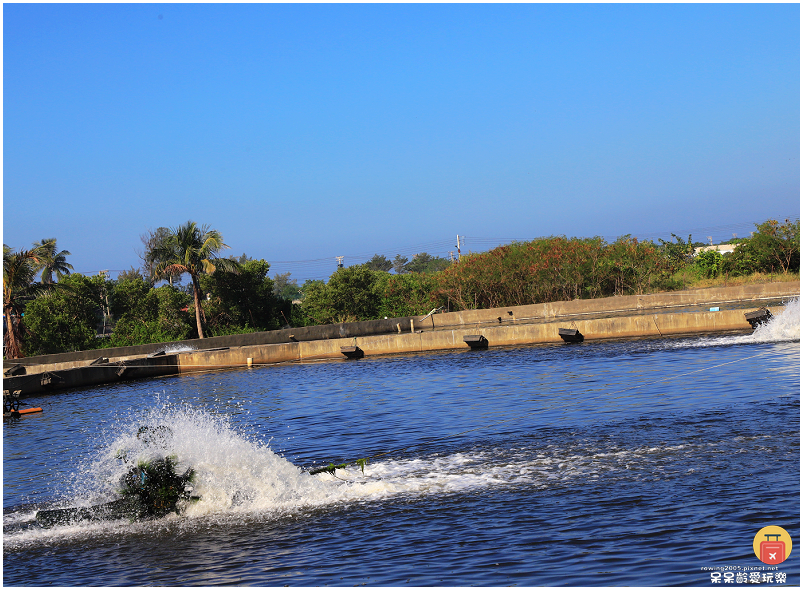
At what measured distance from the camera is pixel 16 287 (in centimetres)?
3291

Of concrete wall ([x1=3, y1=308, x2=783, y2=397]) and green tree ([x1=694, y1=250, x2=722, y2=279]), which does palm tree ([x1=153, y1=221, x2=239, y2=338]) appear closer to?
concrete wall ([x1=3, y1=308, x2=783, y2=397])

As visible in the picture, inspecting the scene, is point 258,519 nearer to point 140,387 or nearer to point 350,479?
point 350,479

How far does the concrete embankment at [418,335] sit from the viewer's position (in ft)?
80.5

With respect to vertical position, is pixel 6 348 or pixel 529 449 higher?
pixel 6 348

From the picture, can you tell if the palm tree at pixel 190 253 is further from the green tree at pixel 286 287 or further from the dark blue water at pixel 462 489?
the green tree at pixel 286 287

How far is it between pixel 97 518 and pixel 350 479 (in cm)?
312

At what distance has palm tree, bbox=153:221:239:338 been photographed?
35531mm

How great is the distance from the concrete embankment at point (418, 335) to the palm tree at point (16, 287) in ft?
8.37

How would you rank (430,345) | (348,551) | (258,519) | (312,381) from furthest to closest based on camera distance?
(430,345) < (312,381) < (258,519) < (348,551)

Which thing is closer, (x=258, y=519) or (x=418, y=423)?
(x=258, y=519)

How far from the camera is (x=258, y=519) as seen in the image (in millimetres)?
7980

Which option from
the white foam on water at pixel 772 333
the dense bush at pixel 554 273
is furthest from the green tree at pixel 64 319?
the white foam on water at pixel 772 333

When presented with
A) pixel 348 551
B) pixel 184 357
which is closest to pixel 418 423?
pixel 348 551

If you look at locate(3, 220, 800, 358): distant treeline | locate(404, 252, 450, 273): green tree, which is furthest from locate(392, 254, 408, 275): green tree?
locate(3, 220, 800, 358): distant treeline
